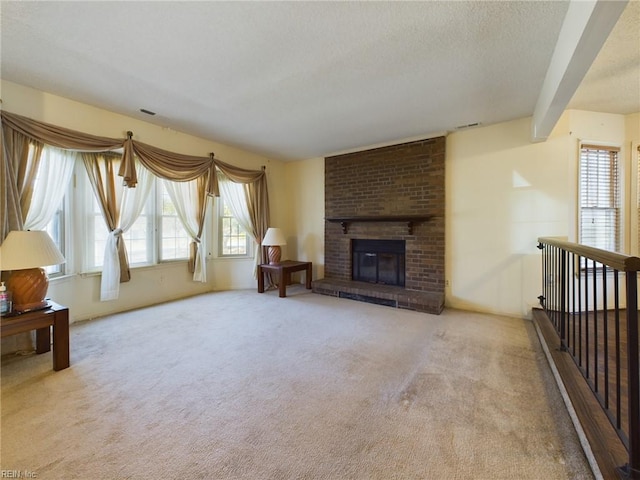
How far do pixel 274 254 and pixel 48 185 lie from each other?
9.66 ft

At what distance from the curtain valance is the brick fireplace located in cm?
170

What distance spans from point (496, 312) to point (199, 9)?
172 inches

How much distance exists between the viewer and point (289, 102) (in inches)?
118

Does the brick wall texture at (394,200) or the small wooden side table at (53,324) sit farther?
the brick wall texture at (394,200)

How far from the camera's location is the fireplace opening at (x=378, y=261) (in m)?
4.36

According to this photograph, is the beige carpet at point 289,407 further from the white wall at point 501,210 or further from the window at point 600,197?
the window at point 600,197

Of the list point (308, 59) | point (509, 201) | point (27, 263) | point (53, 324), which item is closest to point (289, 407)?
point (53, 324)

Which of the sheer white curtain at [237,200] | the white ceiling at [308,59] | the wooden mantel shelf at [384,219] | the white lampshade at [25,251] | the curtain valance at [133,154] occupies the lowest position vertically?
the white lampshade at [25,251]

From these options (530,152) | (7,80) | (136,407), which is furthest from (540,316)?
(7,80)

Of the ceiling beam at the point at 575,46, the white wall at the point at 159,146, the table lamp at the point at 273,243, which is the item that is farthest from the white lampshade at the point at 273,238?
the ceiling beam at the point at 575,46

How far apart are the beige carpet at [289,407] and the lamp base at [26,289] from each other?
500 millimetres

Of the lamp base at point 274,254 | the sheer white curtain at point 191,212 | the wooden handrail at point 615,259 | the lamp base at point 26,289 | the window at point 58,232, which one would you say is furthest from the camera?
the lamp base at point 274,254

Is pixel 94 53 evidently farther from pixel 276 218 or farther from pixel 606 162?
pixel 606 162

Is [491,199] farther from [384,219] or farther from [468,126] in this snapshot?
[384,219]
